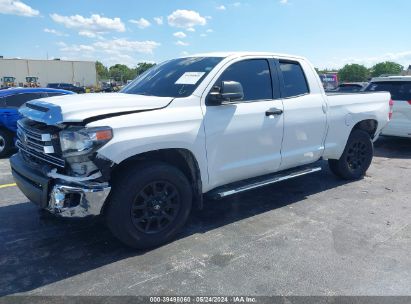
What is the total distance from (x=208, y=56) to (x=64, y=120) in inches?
79.9

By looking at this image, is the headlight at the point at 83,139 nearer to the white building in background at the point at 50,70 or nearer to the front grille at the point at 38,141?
the front grille at the point at 38,141

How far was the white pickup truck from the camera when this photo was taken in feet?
10.7

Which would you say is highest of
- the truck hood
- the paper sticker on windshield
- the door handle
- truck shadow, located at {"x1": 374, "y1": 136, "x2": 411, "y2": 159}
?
the paper sticker on windshield

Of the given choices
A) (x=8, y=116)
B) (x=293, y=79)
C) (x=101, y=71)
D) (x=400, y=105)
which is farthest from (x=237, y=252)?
(x=101, y=71)

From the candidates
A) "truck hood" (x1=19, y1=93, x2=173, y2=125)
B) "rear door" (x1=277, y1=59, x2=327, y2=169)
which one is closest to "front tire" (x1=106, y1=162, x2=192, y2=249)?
"truck hood" (x1=19, y1=93, x2=173, y2=125)

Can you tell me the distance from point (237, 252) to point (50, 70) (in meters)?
59.4

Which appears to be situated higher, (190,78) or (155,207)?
(190,78)

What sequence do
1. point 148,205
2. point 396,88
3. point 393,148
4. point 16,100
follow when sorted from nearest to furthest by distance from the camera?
point 148,205 < point 396,88 < point 16,100 < point 393,148

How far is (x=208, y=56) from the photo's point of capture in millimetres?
4570

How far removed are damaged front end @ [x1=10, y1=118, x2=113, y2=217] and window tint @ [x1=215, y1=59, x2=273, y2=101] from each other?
1.67m

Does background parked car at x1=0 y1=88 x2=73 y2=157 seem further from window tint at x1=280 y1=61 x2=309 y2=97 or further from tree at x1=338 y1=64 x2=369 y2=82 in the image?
tree at x1=338 y1=64 x2=369 y2=82

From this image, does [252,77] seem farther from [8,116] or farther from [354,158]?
[8,116]

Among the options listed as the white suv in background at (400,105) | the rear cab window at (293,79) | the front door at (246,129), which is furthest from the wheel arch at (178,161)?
the white suv in background at (400,105)

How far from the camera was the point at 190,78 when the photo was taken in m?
4.18
